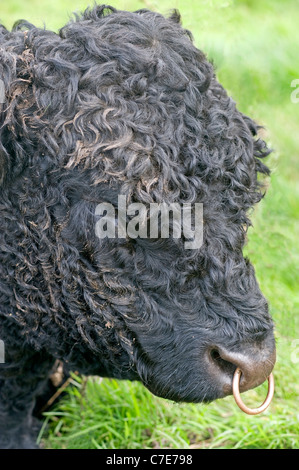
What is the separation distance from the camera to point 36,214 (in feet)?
9.48

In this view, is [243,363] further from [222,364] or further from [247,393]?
[247,393]

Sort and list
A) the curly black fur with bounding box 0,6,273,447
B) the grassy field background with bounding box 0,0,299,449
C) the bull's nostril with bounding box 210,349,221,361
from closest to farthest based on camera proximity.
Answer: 1. the curly black fur with bounding box 0,6,273,447
2. the bull's nostril with bounding box 210,349,221,361
3. the grassy field background with bounding box 0,0,299,449

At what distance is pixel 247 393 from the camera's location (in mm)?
4348

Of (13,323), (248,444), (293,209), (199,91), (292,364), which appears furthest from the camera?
(293,209)

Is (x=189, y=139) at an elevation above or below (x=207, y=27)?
below

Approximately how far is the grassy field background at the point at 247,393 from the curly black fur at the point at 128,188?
0.65 m

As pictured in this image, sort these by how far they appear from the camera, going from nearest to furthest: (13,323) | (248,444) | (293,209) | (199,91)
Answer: (199,91)
(13,323)
(248,444)
(293,209)

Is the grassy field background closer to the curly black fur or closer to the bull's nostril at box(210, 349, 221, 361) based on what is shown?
the curly black fur

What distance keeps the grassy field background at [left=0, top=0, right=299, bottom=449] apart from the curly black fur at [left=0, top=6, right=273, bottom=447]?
0.65 meters

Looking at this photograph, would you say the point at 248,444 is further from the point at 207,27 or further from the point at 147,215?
the point at 207,27

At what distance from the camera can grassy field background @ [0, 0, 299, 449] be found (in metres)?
4.07

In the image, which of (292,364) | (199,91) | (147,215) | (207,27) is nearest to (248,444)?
(292,364)

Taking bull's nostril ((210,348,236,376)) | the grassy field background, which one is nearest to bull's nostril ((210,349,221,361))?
bull's nostril ((210,348,236,376))

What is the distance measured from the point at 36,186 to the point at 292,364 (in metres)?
2.43
